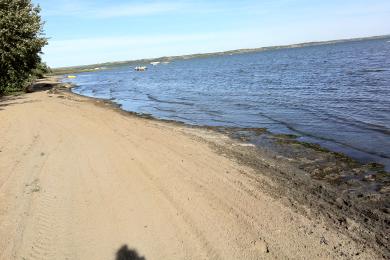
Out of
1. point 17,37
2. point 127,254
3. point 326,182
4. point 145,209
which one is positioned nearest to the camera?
point 127,254

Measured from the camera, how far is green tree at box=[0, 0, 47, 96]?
23091 millimetres

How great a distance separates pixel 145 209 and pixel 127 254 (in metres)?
1.59

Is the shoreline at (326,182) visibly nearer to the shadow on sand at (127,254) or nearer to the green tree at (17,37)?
the shadow on sand at (127,254)

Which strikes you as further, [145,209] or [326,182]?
[326,182]

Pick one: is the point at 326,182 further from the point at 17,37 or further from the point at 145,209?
the point at 17,37

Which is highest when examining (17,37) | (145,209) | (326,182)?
(17,37)

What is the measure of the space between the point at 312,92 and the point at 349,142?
14606mm

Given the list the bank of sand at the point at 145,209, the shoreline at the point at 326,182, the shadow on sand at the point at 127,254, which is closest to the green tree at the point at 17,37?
the bank of sand at the point at 145,209

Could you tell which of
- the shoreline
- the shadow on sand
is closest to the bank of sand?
the shadow on sand

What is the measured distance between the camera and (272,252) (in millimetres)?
5812

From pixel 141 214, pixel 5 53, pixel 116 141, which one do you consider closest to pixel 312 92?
pixel 116 141

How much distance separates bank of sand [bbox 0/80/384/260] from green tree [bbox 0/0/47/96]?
516 inches

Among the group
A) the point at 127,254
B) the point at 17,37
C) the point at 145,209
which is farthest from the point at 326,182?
the point at 17,37

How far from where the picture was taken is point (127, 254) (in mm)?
5832
